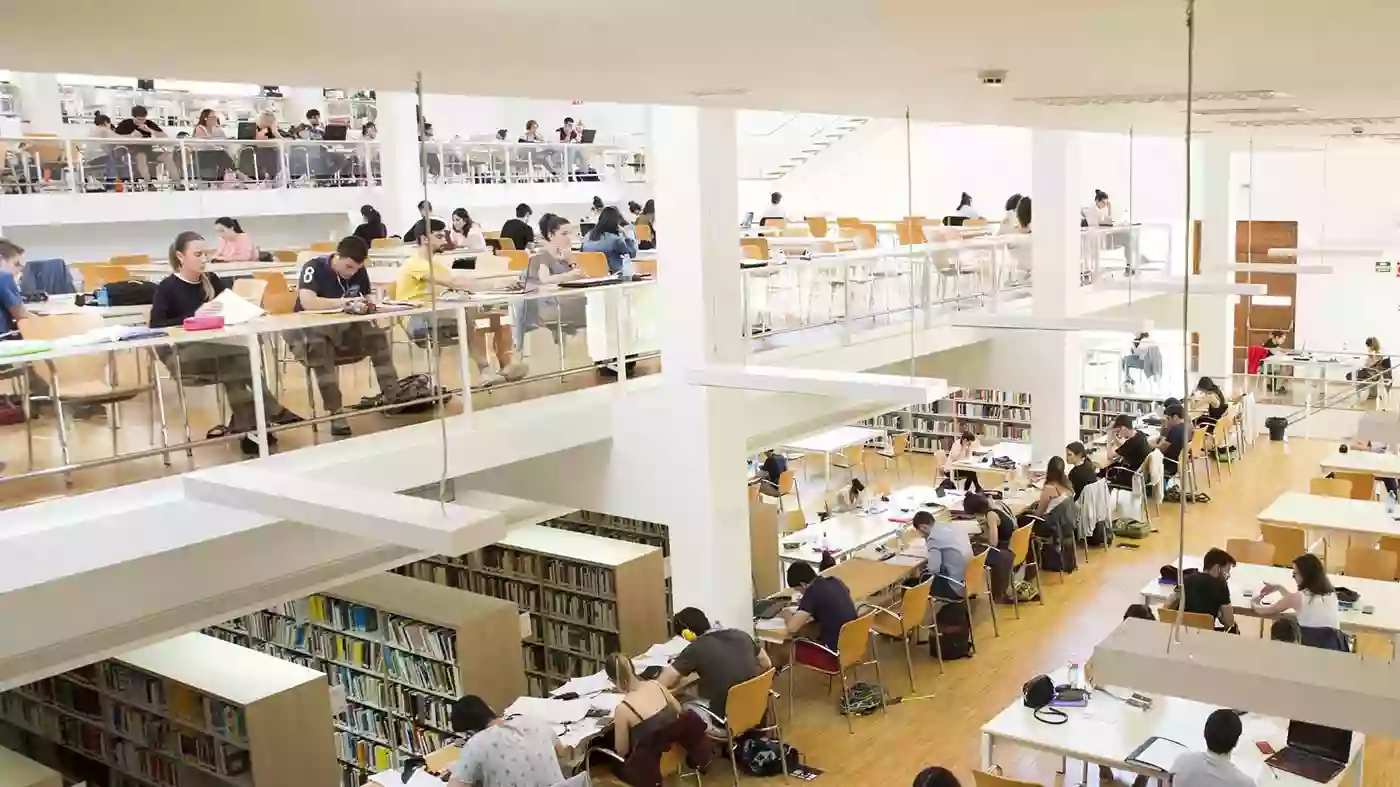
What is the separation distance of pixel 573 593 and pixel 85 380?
4.50 metres

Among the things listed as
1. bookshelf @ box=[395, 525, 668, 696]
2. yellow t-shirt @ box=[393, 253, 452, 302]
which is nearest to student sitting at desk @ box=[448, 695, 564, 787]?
yellow t-shirt @ box=[393, 253, 452, 302]

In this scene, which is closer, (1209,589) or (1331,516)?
(1209,589)

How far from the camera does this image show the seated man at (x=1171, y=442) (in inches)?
530

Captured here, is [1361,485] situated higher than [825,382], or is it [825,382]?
[825,382]

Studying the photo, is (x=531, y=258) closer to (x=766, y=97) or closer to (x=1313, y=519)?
(x=766, y=97)

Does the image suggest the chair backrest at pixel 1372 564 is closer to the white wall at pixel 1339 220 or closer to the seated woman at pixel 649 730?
the seated woman at pixel 649 730

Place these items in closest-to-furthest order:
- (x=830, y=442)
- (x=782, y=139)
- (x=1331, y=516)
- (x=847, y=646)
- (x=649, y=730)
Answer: (x=649, y=730) → (x=847, y=646) → (x=1331, y=516) → (x=830, y=442) → (x=782, y=139)

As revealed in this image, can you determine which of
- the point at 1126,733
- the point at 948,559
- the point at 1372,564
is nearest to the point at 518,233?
the point at 948,559

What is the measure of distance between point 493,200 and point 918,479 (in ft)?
23.4

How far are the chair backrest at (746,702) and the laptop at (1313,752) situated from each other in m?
2.84

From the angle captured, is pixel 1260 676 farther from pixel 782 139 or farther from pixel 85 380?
pixel 782 139

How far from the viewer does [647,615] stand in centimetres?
934

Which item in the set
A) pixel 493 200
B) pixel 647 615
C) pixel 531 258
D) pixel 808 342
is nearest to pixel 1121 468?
pixel 808 342

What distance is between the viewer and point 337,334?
656cm
